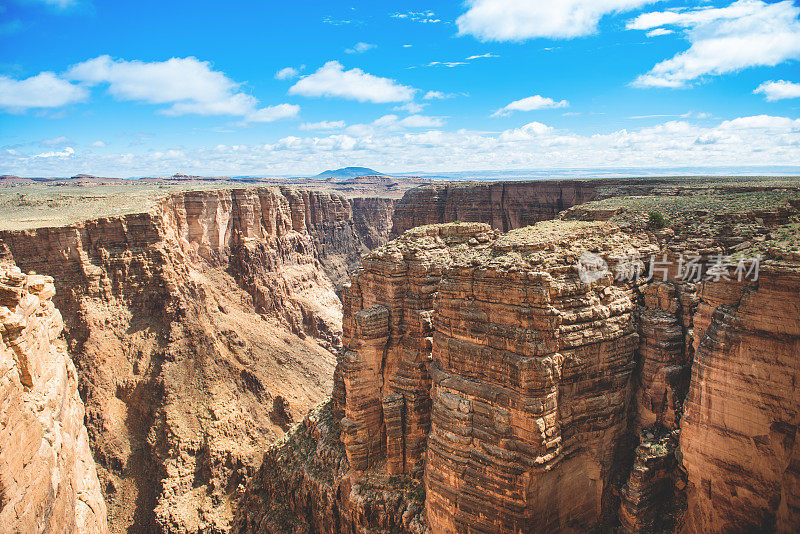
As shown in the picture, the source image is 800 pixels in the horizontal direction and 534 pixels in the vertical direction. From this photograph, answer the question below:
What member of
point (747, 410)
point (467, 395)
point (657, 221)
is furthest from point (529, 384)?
point (657, 221)

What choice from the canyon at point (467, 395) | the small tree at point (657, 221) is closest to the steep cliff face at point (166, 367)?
the canyon at point (467, 395)

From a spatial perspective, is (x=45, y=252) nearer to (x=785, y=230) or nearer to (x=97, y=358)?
(x=97, y=358)

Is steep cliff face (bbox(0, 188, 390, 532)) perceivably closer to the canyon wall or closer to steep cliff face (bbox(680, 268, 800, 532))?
the canyon wall

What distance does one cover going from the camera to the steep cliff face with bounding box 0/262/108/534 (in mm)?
9945

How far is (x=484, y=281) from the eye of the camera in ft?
50.4

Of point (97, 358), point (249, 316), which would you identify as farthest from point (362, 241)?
point (97, 358)

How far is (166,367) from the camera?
39625 mm

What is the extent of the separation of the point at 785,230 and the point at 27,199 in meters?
67.7

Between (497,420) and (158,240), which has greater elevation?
(158,240)

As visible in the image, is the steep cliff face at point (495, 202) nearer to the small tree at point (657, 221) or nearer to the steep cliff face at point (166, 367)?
the steep cliff face at point (166, 367)

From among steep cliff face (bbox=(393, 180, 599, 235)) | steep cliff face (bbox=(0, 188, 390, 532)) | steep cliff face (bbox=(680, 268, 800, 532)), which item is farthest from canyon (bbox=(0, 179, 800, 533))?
steep cliff face (bbox=(393, 180, 599, 235))

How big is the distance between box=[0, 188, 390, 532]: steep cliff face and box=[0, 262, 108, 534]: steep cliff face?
17509 millimetres

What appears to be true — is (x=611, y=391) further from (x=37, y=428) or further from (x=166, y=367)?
(x=166, y=367)

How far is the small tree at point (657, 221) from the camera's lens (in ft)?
66.8
